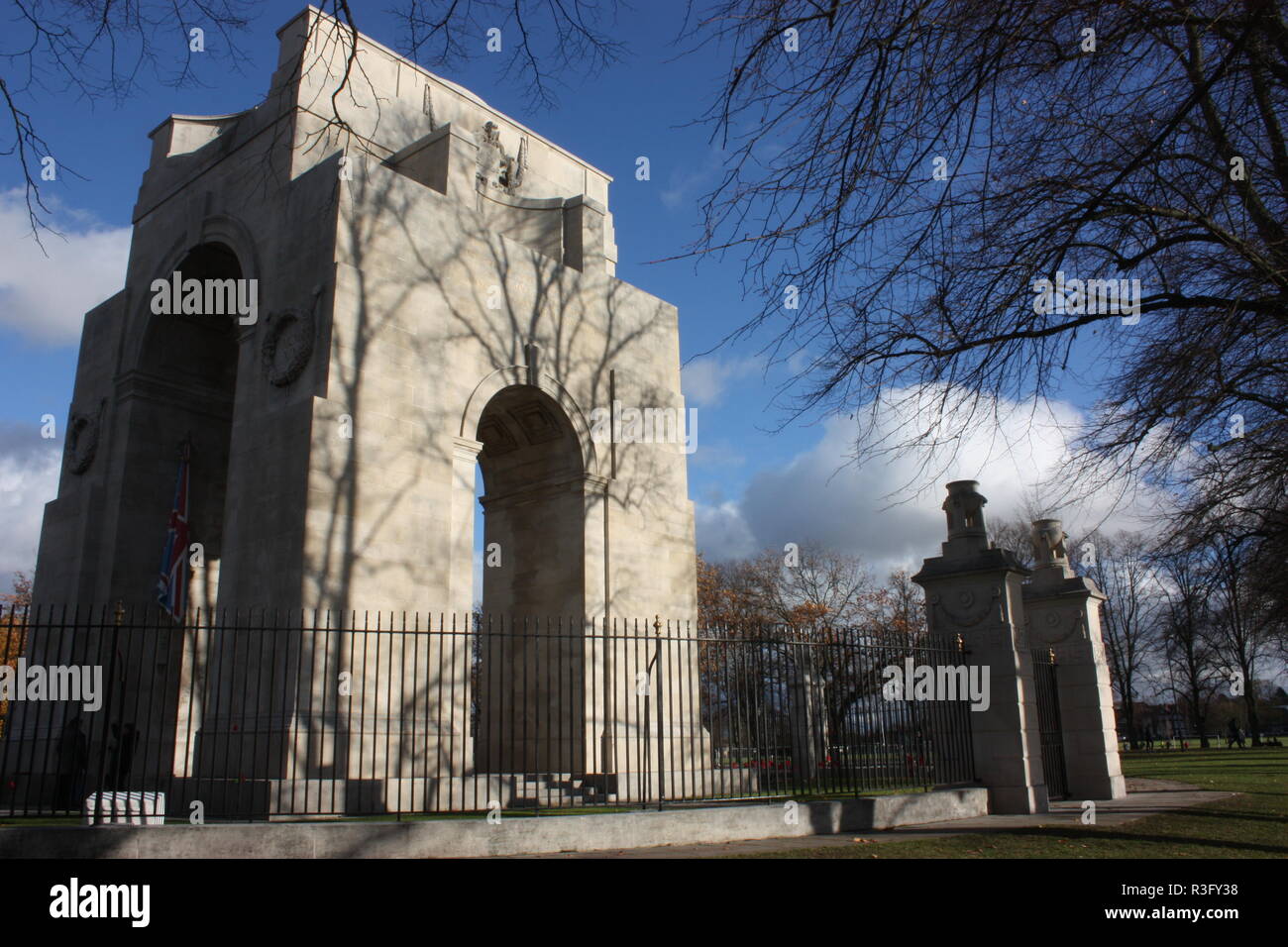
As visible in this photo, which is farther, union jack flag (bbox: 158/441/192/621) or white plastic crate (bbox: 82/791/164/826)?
union jack flag (bbox: 158/441/192/621)

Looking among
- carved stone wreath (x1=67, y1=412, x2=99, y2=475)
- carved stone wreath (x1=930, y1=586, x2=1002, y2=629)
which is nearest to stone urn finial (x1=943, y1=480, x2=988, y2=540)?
carved stone wreath (x1=930, y1=586, x2=1002, y2=629)

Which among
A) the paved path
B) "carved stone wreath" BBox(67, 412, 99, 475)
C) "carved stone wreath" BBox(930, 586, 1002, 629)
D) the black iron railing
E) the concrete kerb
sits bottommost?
the paved path

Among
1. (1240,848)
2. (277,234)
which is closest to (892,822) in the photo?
(1240,848)

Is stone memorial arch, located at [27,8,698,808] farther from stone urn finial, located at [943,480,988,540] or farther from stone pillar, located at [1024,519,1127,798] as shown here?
stone pillar, located at [1024,519,1127,798]

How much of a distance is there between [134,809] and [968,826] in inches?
417

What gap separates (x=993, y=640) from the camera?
14680 millimetres

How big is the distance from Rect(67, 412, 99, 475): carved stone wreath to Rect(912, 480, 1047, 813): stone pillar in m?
17.1

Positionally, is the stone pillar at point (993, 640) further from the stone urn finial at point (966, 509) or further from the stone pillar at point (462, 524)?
the stone pillar at point (462, 524)

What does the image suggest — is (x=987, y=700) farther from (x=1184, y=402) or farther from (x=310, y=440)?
(x=310, y=440)

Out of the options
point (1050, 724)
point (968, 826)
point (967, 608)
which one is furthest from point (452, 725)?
point (1050, 724)

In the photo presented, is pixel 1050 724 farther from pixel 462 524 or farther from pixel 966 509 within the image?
pixel 462 524

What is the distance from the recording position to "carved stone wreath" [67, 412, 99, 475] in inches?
811

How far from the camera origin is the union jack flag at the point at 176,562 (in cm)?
1853

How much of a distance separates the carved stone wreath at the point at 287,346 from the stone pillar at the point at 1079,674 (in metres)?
14.2
